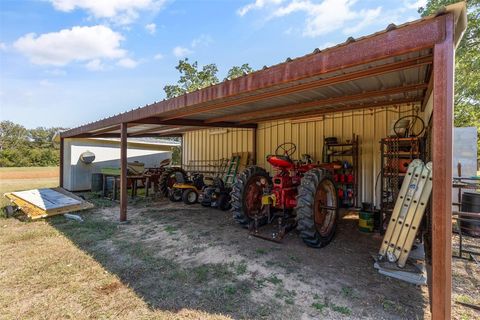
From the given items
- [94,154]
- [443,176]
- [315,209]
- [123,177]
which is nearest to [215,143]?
[123,177]

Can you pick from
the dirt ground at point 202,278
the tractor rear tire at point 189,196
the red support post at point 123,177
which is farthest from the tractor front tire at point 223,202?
the red support post at point 123,177

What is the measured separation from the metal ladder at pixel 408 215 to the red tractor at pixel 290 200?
102cm

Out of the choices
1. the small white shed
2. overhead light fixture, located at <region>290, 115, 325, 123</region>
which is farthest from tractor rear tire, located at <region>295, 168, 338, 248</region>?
the small white shed

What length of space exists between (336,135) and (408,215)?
12.2 feet

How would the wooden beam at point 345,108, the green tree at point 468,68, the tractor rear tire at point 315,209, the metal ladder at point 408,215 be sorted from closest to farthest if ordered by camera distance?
the metal ladder at point 408,215 < the tractor rear tire at point 315,209 < the wooden beam at point 345,108 < the green tree at point 468,68

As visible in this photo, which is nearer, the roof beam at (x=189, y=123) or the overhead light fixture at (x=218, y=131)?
the roof beam at (x=189, y=123)

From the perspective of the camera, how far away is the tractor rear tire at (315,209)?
3.75m

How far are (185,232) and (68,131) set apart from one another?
742 centimetres

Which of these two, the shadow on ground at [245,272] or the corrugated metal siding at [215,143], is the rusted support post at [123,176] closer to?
the shadow on ground at [245,272]

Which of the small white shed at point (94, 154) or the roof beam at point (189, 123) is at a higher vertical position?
the roof beam at point (189, 123)

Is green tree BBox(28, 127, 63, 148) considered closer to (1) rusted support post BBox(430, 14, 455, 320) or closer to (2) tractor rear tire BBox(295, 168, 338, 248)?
(2) tractor rear tire BBox(295, 168, 338, 248)

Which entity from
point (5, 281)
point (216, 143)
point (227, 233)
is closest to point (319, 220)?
point (227, 233)

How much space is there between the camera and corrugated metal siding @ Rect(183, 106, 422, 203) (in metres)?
5.88

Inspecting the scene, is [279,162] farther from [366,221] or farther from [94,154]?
[94,154]
